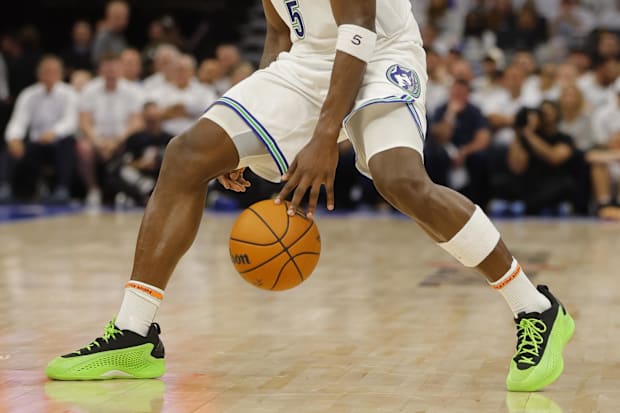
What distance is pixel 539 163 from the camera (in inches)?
470

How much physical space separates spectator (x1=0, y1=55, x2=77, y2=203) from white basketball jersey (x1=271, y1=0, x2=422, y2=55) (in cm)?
949

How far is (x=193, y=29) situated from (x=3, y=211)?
648 centimetres

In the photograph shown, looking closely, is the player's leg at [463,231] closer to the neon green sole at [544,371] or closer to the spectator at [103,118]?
the neon green sole at [544,371]

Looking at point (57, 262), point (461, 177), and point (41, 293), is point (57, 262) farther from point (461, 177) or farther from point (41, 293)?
point (461, 177)

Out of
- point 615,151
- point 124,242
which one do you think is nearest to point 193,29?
point 615,151

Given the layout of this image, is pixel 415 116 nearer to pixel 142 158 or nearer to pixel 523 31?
pixel 142 158

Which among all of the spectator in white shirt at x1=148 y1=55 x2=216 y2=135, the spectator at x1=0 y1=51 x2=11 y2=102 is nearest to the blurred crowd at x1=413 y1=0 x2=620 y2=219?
the spectator in white shirt at x1=148 y1=55 x2=216 y2=135

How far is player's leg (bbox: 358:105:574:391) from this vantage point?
12.0 ft

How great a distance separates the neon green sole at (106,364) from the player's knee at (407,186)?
101cm

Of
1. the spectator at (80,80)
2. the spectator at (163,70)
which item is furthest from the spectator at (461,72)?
the spectator at (80,80)

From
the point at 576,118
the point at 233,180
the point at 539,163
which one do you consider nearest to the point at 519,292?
the point at 233,180

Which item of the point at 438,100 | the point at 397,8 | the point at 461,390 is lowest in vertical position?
the point at 438,100

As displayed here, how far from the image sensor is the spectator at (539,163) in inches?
464

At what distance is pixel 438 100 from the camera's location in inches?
514
